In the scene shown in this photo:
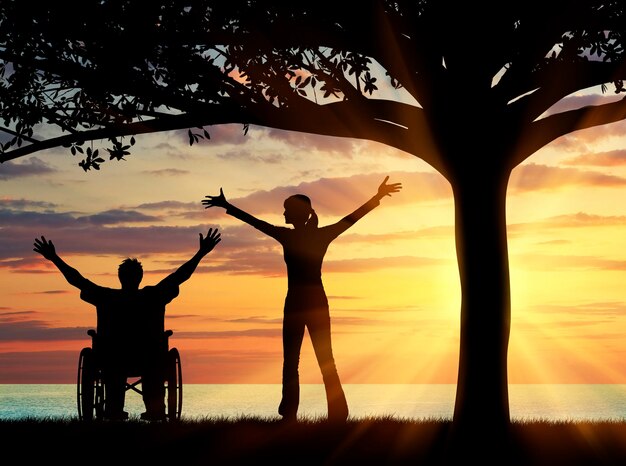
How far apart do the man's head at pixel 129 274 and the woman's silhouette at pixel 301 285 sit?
1513mm

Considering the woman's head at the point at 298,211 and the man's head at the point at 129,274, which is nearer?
the woman's head at the point at 298,211

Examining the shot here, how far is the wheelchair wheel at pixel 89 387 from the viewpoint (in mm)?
13789

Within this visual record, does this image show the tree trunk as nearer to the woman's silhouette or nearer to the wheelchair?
the woman's silhouette

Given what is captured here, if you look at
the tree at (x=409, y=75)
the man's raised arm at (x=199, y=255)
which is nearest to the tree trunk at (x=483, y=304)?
the tree at (x=409, y=75)

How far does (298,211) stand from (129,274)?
2591 mm

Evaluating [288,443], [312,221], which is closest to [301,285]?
[312,221]

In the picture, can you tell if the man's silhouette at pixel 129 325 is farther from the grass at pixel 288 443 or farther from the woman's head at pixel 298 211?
the woman's head at pixel 298 211

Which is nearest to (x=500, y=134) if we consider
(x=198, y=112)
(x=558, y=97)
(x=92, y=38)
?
(x=558, y=97)

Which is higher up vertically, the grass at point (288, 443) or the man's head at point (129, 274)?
the man's head at point (129, 274)

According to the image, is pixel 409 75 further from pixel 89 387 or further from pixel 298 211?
pixel 89 387

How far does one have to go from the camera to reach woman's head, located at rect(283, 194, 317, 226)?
43.8 feet

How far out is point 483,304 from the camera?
43.5ft

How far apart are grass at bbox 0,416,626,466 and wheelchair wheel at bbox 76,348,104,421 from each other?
27cm

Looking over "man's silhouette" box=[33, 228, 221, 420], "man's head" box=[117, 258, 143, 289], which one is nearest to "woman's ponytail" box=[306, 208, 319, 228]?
"man's silhouette" box=[33, 228, 221, 420]
